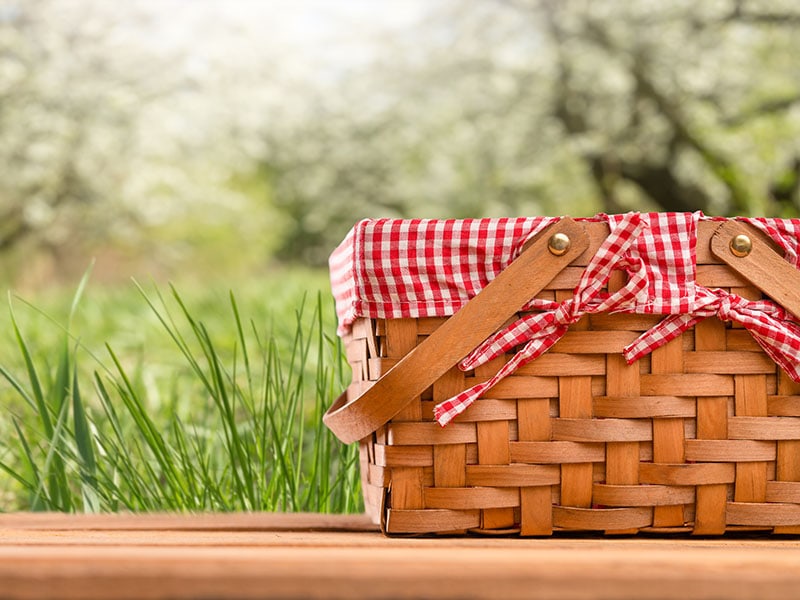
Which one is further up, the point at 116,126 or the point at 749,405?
the point at 116,126

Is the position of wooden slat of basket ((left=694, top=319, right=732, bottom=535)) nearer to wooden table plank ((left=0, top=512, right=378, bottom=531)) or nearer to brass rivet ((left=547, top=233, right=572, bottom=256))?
brass rivet ((left=547, top=233, right=572, bottom=256))

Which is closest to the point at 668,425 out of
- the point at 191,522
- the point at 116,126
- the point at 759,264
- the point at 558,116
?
the point at 759,264

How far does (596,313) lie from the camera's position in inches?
24.5

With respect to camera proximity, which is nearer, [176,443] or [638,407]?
[638,407]

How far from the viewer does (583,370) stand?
0.62 m

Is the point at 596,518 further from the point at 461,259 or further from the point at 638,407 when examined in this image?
the point at 461,259

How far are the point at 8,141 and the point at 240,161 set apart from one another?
2.20m

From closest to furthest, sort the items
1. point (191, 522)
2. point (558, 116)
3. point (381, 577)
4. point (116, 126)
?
point (381, 577)
point (191, 522)
point (558, 116)
point (116, 126)

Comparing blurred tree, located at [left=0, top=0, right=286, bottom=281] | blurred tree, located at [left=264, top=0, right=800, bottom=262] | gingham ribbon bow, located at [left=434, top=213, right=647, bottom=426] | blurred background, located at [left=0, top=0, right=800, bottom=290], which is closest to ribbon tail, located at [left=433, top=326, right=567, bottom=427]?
gingham ribbon bow, located at [left=434, top=213, right=647, bottom=426]

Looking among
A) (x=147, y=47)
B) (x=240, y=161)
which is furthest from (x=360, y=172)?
(x=147, y=47)

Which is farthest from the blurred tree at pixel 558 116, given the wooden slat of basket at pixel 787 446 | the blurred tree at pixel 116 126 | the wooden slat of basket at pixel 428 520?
the wooden slat of basket at pixel 428 520

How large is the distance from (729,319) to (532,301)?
0.14m

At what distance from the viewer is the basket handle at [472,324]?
1.98ft

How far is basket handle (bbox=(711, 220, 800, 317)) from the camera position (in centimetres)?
63
